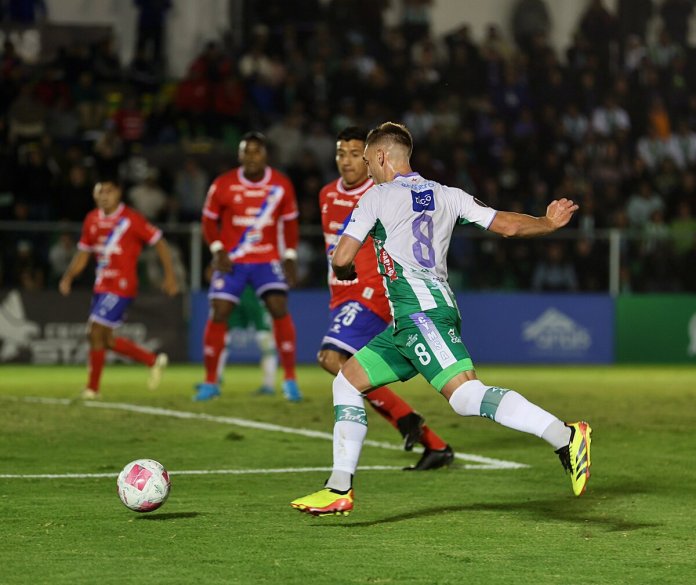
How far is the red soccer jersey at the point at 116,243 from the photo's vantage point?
14.3 metres

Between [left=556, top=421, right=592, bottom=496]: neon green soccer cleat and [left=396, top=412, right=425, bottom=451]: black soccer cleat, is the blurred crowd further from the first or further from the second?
[left=556, top=421, right=592, bottom=496]: neon green soccer cleat

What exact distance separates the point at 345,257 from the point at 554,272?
14808mm

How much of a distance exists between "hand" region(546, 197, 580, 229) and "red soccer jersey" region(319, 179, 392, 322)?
203 cm

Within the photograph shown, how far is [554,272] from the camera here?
21.2 meters

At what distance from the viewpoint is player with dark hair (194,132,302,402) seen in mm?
13969

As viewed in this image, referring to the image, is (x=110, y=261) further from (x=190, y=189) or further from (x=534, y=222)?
(x=534, y=222)

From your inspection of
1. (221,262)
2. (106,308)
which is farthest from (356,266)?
(106,308)

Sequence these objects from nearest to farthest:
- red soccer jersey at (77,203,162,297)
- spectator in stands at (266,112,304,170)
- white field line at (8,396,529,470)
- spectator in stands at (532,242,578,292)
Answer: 1. white field line at (8,396,529,470)
2. red soccer jersey at (77,203,162,297)
3. spectator in stands at (532,242,578,292)
4. spectator in stands at (266,112,304,170)

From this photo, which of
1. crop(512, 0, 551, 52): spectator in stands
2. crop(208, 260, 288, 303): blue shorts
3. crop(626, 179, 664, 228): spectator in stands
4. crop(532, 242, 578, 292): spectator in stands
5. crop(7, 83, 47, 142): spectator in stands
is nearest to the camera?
crop(208, 260, 288, 303): blue shorts

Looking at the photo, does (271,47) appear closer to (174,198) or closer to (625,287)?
(174,198)

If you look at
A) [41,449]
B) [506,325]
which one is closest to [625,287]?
[506,325]

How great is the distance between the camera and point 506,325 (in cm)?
2125

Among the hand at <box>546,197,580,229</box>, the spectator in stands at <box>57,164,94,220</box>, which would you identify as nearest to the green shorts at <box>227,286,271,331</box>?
the spectator in stands at <box>57,164,94,220</box>

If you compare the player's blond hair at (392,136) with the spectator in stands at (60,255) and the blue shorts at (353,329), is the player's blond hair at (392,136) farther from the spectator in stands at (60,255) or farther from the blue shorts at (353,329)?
the spectator in stands at (60,255)
